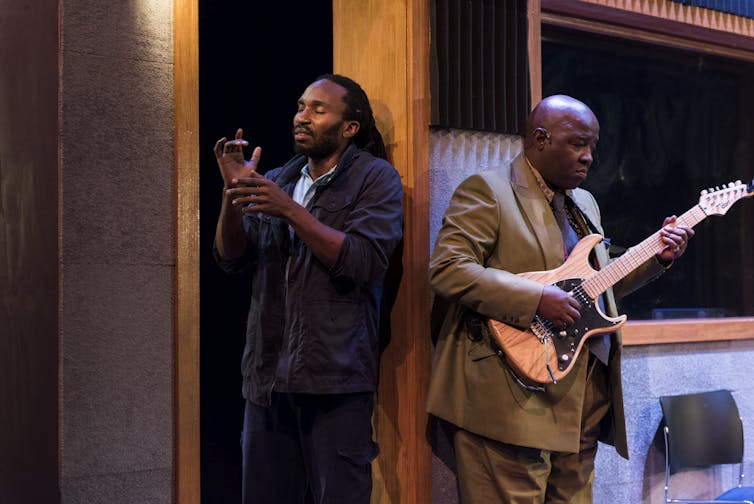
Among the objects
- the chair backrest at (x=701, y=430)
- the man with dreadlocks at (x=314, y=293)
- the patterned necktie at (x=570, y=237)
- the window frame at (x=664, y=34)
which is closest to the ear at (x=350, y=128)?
the man with dreadlocks at (x=314, y=293)

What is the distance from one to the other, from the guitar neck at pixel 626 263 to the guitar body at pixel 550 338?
0.04 meters

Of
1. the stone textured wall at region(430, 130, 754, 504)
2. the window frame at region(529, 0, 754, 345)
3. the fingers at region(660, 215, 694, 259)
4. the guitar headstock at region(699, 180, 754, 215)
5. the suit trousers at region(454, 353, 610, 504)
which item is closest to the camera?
the suit trousers at region(454, 353, 610, 504)

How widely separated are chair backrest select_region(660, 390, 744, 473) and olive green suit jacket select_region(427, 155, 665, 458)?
4.60ft

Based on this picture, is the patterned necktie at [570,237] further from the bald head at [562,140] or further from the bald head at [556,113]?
the bald head at [556,113]

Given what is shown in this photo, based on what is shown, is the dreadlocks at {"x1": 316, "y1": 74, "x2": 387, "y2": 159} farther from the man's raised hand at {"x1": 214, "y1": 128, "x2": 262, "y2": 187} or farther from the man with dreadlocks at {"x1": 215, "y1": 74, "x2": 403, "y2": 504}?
the man's raised hand at {"x1": 214, "y1": 128, "x2": 262, "y2": 187}

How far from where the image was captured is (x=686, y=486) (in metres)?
4.86

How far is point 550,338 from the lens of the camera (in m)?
3.10

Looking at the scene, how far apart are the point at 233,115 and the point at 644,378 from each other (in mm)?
2677

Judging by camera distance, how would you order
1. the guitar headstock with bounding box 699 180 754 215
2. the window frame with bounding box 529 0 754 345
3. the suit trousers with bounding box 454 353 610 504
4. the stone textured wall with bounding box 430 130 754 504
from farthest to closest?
the window frame with bounding box 529 0 754 345 → the stone textured wall with bounding box 430 130 754 504 → the guitar headstock with bounding box 699 180 754 215 → the suit trousers with bounding box 454 353 610 504

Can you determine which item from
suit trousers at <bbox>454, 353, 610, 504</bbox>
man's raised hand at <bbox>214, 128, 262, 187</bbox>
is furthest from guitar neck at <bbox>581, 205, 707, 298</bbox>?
man's raised hand at <bbox>214, 128, 262, 187</bbox>

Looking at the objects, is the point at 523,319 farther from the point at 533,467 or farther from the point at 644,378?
the point at 644,378

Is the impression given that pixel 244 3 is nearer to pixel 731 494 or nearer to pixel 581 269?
pixel 581 269

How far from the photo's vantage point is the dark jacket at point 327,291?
2994mm

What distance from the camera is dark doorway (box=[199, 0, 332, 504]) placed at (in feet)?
15.0
